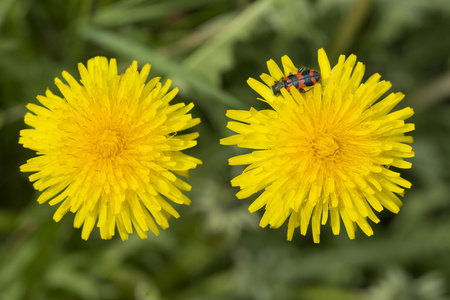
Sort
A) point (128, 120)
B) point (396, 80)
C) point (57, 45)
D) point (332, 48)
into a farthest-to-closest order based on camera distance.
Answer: point (396, 80)
point (57, 45)
point (332, 48)
point (128, 120)

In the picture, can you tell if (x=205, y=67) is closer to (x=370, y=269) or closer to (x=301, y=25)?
(x=301, y=25)

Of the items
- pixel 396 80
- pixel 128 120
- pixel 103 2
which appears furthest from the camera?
pixel 396 80

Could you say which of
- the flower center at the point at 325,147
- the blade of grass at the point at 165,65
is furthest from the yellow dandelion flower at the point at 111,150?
the flower center at the point at 325,147

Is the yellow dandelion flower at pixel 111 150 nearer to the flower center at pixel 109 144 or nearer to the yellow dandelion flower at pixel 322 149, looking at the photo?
the flower center at pixel 109 144

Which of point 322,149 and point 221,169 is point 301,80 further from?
point 221,169

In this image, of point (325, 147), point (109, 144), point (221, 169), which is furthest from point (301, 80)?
point (221, 169)

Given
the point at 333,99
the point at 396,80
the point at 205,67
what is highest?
the point at 205,67

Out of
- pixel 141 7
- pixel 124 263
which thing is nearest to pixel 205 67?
pixel 141 7

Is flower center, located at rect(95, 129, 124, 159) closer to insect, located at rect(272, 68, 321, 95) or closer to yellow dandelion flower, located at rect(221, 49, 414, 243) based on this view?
yellow dandelion flower, located at rect(221, 49, 414, 243)
